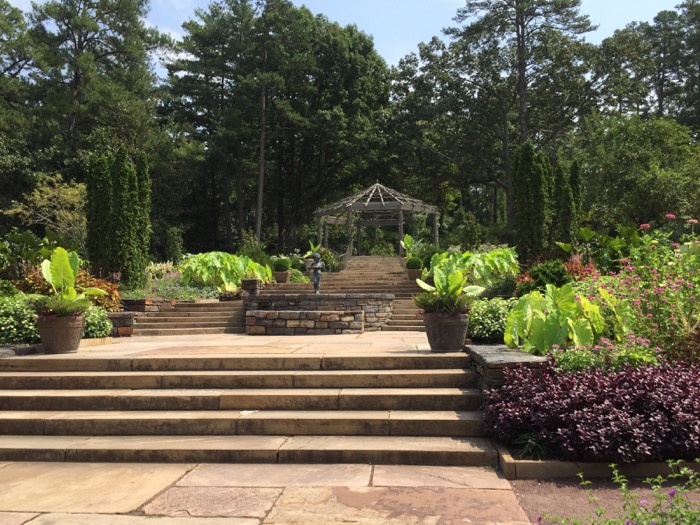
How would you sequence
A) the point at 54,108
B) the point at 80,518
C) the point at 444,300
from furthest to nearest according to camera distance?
the point at 54,108 < the point at 444,300 < the point at 80,518

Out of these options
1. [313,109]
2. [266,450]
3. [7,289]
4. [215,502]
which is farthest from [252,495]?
[313,109]

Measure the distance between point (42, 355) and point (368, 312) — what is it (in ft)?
19.1

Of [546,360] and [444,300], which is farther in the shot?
[444,300]

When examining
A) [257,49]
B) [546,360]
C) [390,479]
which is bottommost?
[390,479]

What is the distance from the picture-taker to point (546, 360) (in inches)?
162

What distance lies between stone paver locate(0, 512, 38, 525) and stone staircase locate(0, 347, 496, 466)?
1.01 metres

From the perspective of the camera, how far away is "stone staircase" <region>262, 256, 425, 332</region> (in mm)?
10719

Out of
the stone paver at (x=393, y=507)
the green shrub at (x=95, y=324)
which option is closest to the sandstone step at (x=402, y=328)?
the green shrub at (x=95, y=324)

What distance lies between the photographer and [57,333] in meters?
5.95

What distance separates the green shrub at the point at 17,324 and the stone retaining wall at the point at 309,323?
3.84m

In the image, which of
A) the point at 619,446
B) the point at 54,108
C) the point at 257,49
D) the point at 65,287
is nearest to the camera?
the point at 619,446

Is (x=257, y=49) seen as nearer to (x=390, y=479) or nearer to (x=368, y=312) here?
(x=368, y=312)

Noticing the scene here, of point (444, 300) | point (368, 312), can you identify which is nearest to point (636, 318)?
point (444, 300)

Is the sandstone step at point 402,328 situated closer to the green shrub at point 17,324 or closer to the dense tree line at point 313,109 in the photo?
the green shrub at point 17,324
